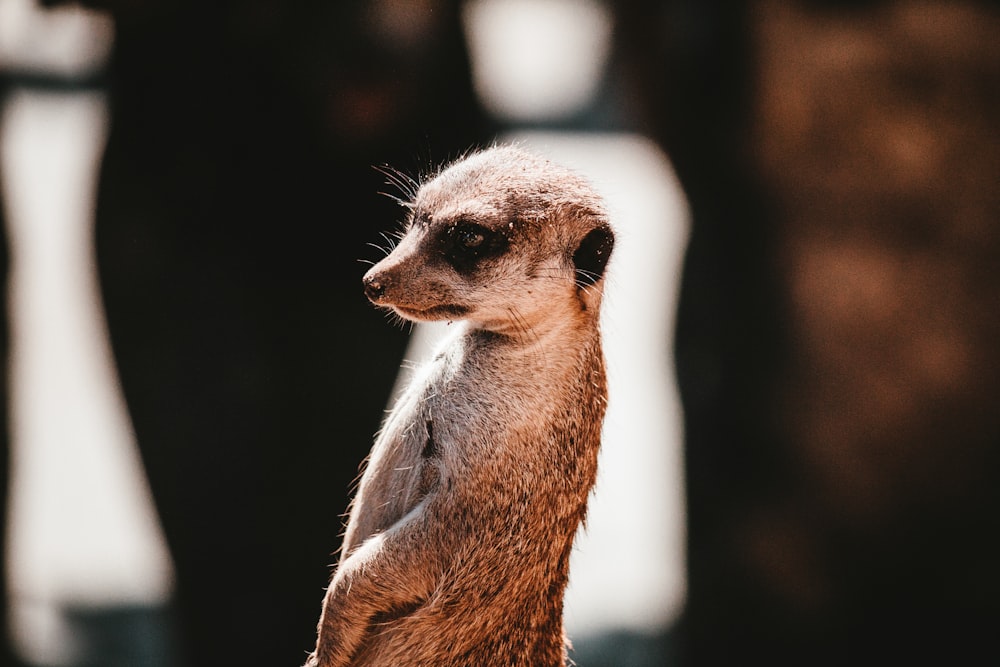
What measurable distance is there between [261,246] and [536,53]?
7.40 ft

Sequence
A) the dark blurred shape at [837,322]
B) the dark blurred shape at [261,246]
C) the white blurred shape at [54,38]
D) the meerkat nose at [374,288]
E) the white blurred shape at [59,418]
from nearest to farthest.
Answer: the meerkat nose at [374,288] → the dark blurred shape at [261,246] → the white blurred shape at [54,38] → the white blurred shape at [59,418] → the dark blurred shape at [837,322]

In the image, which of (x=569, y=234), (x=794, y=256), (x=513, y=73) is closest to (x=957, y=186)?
(x=794, y=256)

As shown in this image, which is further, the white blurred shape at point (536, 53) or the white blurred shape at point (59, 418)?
the white blurred shape at point (59, 418)

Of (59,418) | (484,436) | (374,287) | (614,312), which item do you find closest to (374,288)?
(374,287)

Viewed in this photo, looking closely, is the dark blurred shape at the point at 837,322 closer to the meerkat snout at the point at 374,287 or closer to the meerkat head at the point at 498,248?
the meerkat head at the point at 498,248

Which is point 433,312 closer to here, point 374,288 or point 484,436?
point 374,288

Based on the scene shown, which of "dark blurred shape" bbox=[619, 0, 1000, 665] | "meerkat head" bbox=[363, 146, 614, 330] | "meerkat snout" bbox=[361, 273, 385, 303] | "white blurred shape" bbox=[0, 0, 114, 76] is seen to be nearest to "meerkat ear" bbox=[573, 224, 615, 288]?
"meerkat head" bbox=[363, 146, 614, 330]

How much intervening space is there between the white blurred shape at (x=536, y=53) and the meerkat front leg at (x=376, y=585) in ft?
4.24

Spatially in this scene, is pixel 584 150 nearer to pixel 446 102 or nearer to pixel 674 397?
pixel 674 397

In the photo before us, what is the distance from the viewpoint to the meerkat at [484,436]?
125cm

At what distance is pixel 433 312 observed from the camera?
1.23 metres

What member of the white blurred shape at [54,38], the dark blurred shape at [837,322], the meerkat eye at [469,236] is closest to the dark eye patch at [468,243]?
the meerkat eye at [469,236]

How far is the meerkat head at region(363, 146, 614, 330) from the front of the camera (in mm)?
1227

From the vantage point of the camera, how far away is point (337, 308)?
2.18 m
